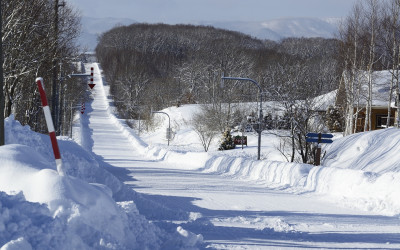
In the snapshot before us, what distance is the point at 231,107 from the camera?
237ft

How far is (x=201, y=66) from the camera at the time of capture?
110 metres

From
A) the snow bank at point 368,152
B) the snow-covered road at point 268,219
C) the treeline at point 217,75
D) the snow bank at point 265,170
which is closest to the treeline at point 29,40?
the snow bank at point 265,170

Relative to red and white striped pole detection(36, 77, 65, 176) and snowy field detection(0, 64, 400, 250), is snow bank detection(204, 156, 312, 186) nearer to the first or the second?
snowy field detection(0, 64, 400, 250)

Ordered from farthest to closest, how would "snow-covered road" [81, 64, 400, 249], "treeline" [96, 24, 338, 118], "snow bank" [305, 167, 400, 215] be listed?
"treeline" [96, 24, 338, 118], "snow bank" [305, 167, 400, 215], "snow-covered road" [81, 64, 400, 249]

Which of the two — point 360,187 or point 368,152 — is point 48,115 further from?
point 368,152

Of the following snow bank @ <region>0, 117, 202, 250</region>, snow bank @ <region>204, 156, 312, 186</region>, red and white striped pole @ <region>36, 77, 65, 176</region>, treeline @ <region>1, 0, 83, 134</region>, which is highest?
treeline @ <region>1, 0, 83, 134</region>

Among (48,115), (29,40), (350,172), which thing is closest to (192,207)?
(350,172)

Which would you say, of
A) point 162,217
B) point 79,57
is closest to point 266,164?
point 162,217

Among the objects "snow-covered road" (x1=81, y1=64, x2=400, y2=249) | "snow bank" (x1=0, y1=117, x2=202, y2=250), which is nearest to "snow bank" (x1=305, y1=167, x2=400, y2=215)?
"snow-covered road" (x1=81, y1=64, x2=400, y2=249)

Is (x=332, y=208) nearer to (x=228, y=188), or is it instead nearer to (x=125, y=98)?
(x=228, y=188)

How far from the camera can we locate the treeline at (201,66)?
246 feet

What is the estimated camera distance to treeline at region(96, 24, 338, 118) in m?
75.1

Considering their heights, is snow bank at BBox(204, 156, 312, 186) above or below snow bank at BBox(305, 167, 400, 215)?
below

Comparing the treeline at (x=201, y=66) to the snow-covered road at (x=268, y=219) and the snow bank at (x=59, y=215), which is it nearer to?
the snow-covered road at (x=268, y=219)
